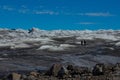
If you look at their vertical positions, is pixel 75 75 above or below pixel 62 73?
below

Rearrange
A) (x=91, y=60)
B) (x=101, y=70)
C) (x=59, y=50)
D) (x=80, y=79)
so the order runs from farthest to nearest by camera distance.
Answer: (x=59, y=50), (x=91, y=60), (x=101, y=70), (x=80, y=79)

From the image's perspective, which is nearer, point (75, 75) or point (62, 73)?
point (75, 75)

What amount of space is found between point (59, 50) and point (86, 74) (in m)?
35.3

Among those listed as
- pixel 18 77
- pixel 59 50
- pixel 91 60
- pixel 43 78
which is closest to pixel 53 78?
pixel 43 78

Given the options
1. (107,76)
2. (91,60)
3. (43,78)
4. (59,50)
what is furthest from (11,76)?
(59,50)

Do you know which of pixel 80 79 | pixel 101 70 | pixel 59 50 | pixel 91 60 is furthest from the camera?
pixel 59 50

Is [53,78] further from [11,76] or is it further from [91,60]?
[91,60]

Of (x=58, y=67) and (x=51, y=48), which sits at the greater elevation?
(x=51, y=48)

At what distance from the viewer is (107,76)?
21969mm

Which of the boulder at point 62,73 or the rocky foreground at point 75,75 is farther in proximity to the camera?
the boulder at point 62,73

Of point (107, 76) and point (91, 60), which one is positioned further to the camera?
point (91, 60)

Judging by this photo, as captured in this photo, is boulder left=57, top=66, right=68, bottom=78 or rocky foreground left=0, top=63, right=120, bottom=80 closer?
rocky foreground left=0, top=63, right=120, bottom=80

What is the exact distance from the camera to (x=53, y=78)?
22.5 meters

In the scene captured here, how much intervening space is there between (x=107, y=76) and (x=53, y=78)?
2971 mm
